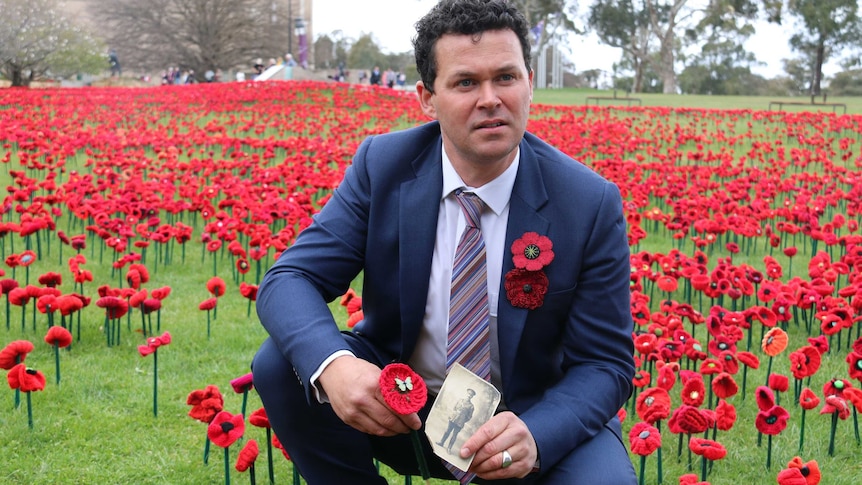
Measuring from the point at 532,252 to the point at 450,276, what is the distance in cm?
29

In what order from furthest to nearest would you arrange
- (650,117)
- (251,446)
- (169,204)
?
(650,117) → (169,204) → (251,446)

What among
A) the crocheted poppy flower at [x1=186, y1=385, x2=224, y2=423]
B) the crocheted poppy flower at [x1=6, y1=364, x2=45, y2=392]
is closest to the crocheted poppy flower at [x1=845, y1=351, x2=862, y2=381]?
the crocheted poppy flower at [x1=186, y1=385, x2=224, y2=423]

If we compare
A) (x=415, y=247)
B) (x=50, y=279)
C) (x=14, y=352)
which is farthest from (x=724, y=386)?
(x=50, y=279)

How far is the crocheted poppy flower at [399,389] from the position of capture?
2279mm

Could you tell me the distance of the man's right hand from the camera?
236cm

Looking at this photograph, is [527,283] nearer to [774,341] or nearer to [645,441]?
[645,441]

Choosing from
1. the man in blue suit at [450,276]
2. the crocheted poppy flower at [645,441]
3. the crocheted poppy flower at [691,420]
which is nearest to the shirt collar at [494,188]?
the man in blue suit at [450,276]

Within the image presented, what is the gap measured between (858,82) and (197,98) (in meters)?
52.0

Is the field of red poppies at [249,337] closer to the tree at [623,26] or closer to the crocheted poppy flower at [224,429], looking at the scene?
the crocheted poppy flower at [224,429]

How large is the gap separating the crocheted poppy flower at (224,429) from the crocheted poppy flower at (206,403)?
76 mm

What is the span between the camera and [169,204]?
7.18 m

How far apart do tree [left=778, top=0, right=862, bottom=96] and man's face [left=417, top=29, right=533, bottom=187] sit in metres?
42.8

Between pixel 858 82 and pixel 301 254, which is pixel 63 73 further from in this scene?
pixel 858 82

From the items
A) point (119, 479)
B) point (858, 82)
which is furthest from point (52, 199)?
point (858, 82)
